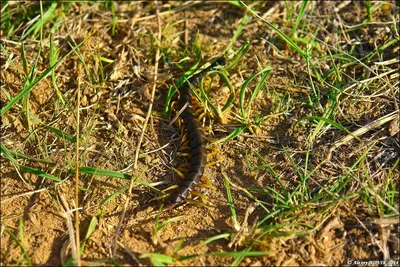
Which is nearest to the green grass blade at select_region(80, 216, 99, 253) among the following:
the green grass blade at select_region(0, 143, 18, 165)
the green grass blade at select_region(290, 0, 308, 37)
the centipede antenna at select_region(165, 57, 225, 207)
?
the centipede antenna at select_region(165, 57, 225, 207)

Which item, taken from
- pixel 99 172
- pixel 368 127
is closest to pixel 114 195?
pixel 99 172

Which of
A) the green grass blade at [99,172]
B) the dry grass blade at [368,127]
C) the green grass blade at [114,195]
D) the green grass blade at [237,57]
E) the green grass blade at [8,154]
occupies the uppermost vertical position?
the green grass blade at [237,57]

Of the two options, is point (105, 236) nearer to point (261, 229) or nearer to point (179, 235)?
point (179, 235)

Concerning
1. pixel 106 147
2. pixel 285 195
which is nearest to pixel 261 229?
pixel 285 195

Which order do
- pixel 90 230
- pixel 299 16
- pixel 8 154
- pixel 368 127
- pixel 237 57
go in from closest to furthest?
pixel 90 230, pixel 8 154, pixel 368 127, pixel 237 57, pixel 299 16

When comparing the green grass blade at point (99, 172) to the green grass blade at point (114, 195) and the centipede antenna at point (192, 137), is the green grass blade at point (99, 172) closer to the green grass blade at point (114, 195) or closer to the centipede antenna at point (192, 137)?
the green grass blade at point (114, 195)

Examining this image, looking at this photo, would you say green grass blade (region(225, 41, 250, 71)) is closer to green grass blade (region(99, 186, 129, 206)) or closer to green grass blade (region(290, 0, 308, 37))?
green grass blade (region(290, 0, 308, 37))

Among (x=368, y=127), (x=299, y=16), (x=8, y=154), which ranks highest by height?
(x=299, y=16)

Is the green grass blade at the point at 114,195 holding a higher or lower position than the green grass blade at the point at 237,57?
lower

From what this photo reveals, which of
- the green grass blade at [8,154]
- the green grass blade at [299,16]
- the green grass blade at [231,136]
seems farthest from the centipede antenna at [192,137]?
the green grass blade at [8,154]

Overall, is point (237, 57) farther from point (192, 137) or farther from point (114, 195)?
point (114, 195)
